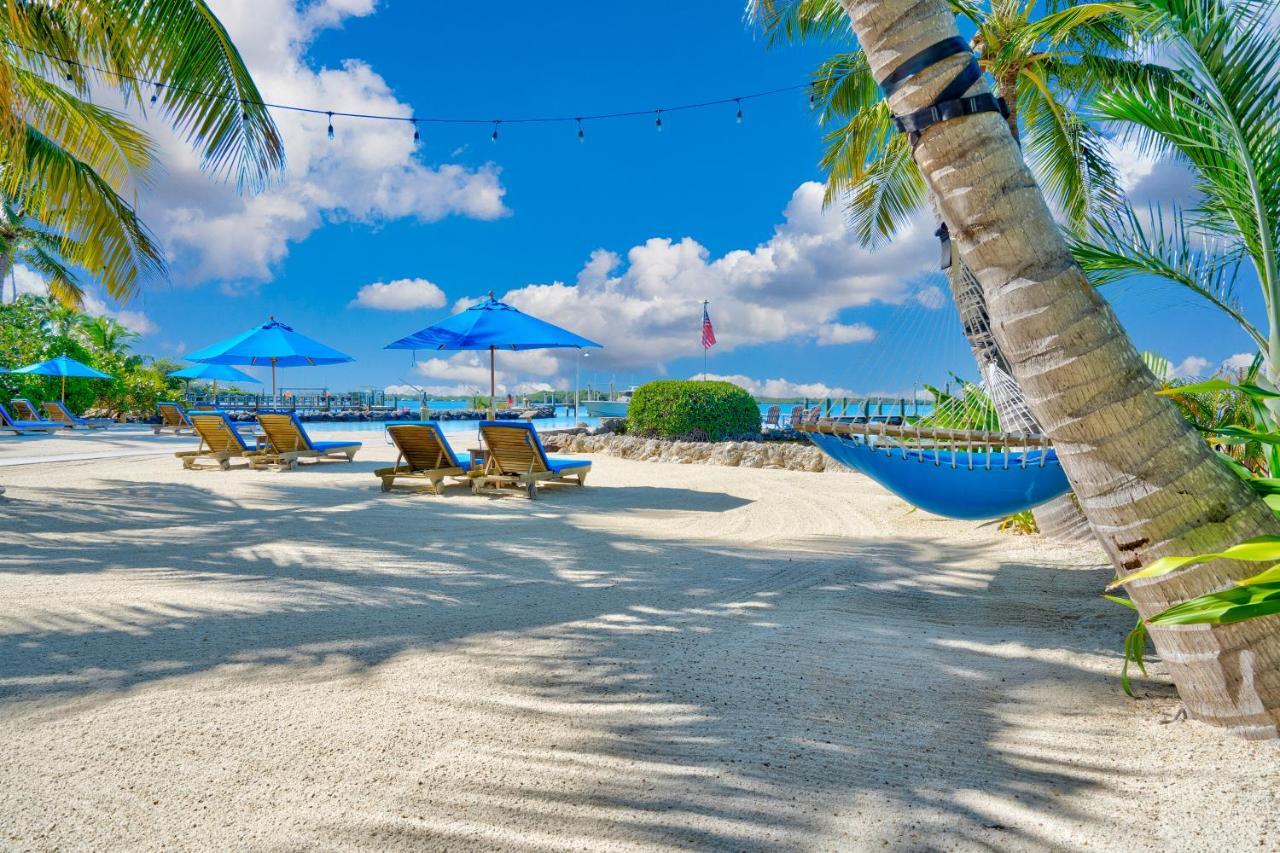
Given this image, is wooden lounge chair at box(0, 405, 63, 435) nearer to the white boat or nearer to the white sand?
the white sand

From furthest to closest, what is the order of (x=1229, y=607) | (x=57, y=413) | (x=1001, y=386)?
(x=57, y=413) < (x=1001, y=386) < (x=1229, y=607)

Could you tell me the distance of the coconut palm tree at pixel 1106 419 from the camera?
6.33 ft

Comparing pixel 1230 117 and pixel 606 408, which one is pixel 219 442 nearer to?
pixel 1230 117

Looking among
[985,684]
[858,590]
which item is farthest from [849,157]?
[985,684]

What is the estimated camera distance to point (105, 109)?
838cm

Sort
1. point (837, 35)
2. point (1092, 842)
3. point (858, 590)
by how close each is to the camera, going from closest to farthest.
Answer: point (1092, 842) → point (858, 590) → point (837, 35)

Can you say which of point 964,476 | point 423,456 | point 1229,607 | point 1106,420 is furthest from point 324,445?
point 1229,607

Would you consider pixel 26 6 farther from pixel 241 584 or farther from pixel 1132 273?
pixel 1132 273

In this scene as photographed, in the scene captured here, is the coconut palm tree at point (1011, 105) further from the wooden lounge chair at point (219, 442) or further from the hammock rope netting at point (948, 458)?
the wooden lounge chair at point (219, 442)

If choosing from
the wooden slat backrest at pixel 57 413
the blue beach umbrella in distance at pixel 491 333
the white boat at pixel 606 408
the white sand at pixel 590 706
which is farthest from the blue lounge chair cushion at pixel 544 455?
the white boat at pixel 606 408

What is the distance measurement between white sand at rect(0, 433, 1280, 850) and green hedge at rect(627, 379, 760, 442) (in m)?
7.80

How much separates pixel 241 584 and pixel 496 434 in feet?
12.5

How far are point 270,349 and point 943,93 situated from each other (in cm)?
1216

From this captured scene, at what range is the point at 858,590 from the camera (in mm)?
3770
